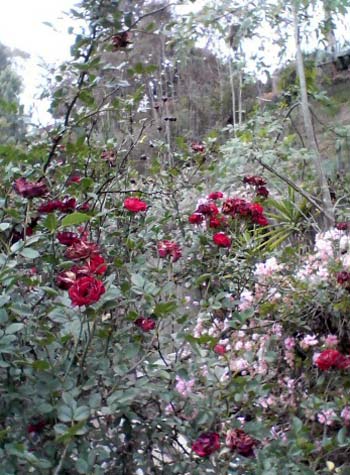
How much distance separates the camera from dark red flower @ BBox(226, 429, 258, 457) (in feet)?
3.53

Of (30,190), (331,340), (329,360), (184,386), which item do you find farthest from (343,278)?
(30,190)

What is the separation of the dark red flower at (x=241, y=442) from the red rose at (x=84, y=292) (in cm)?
37

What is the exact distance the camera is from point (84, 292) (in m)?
0.90

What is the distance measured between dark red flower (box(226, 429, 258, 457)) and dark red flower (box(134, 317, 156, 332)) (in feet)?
0.75

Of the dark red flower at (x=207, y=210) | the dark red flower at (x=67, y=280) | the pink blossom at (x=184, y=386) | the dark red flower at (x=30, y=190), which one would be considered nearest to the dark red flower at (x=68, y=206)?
the dark red flower at (x=30, y=190)

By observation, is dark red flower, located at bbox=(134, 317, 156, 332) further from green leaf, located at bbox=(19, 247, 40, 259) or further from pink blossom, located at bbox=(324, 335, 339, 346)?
pink blossom, located at bbox=(324, 335, 339, 346)

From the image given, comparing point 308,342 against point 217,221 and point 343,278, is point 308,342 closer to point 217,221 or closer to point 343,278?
point 343,278

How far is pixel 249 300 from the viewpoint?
1.79 meters

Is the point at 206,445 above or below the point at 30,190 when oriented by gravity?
below

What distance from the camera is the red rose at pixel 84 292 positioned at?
0.90 m

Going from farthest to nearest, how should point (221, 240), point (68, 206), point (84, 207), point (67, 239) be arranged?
point (221, 240), point (84, 207), point (68, 206), point (67, 239)

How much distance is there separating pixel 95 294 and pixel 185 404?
32cm

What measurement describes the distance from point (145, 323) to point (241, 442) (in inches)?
10.0

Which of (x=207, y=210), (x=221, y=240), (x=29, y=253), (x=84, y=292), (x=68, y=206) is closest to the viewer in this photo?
(x=84, y=292)
